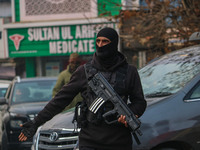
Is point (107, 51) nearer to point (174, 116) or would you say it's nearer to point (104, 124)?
point (104, 124)

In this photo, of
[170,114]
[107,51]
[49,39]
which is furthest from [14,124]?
[49,39]

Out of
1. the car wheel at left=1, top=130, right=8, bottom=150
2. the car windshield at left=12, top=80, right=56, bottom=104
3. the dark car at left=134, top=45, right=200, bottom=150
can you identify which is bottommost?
the car wheel at left=1, top=130, right=8, bottom=150

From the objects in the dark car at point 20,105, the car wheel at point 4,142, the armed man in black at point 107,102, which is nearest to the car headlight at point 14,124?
the dark car at point 20,105

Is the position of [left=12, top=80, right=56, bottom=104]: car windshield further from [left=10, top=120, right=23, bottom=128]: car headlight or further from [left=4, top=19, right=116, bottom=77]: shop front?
[left=4, top=19, right=116, bottom=77]: shop front

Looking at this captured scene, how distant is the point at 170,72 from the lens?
554 centimetres

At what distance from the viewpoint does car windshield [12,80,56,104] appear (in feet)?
30.0

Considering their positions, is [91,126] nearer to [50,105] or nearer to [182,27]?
[50,105]

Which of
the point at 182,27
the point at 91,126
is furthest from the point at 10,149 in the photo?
the point at 182,27

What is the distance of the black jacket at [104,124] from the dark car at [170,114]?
824 millimetres

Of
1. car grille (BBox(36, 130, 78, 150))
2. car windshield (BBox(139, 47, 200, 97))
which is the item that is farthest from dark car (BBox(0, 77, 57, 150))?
car windshield (BBox(139, 47, 200, 97))

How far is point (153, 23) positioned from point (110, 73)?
6817mm

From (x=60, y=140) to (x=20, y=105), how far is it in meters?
3.42

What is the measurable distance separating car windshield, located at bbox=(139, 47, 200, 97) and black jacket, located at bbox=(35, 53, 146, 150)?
4.11 ft

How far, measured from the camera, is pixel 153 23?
10.4 metres
